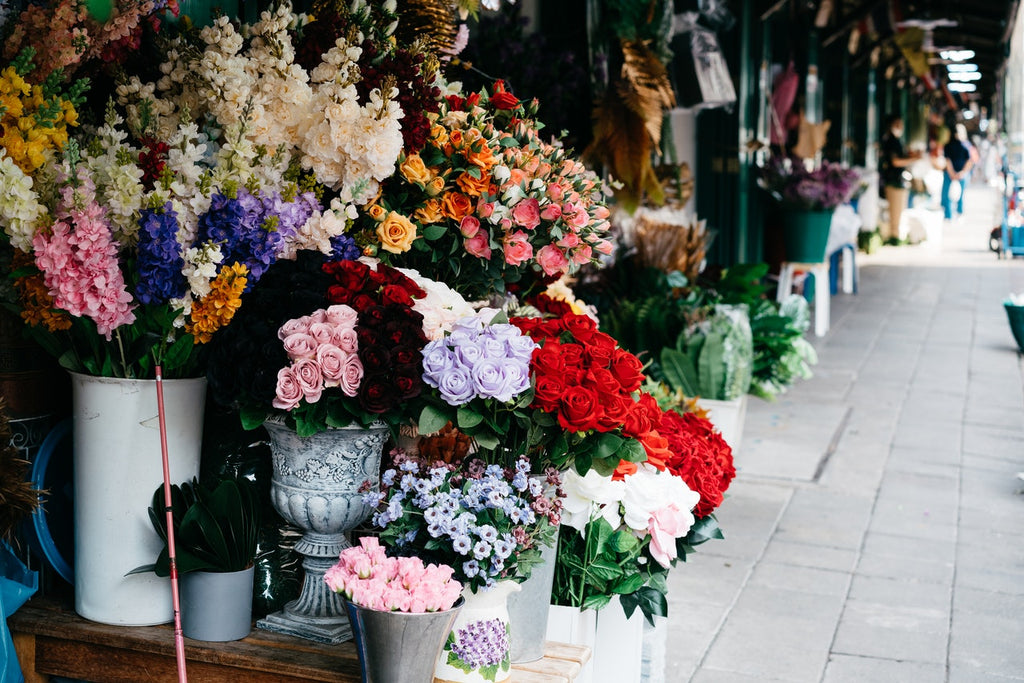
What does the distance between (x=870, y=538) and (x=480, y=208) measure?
8.96 feet

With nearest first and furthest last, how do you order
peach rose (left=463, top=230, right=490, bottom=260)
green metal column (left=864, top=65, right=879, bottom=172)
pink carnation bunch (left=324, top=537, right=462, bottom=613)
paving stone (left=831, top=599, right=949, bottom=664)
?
pink carnation bunch (left=324, top=537, right=462, bottom=613)
peach rose (left=463, top=230, right=490, bottom=260)
paving stone (left=831, top=599, right=949, bottom=664)
green metal column (left=864, top=65, right=879, bottom=172)

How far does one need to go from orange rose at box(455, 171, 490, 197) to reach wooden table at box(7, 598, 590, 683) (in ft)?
2.98

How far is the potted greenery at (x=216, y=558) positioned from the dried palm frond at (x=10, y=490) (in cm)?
25

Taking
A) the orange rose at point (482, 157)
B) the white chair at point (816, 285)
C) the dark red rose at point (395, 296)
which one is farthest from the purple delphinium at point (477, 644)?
the white chair at point (816, 285)

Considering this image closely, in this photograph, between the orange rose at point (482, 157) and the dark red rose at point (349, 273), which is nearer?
the dark red rose at point (349, 273)

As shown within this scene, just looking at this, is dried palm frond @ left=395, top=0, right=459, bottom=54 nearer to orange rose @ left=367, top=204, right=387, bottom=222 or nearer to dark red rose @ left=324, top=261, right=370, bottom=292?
orange rose @ left=367, top=204, right=387, bottom=222

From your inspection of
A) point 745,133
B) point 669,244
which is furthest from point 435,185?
point 745,133

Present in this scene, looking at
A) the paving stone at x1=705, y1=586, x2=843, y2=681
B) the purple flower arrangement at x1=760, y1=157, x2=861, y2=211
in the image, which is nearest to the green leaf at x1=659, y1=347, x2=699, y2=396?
the paving stone at x1=705, y1=586, x2=843, y2=681

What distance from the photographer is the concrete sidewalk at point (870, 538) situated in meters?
3.31

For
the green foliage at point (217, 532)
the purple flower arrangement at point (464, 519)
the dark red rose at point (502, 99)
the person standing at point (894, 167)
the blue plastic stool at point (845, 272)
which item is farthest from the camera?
the person standing at point (894, 167)

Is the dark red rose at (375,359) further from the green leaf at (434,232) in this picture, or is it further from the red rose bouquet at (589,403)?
the green leaf at (434,232)

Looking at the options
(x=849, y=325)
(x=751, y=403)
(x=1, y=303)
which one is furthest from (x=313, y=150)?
(x=849, y=325)

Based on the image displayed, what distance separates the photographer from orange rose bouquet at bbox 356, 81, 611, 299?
2.26 m

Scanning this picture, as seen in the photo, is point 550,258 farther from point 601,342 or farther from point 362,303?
point 362,303
